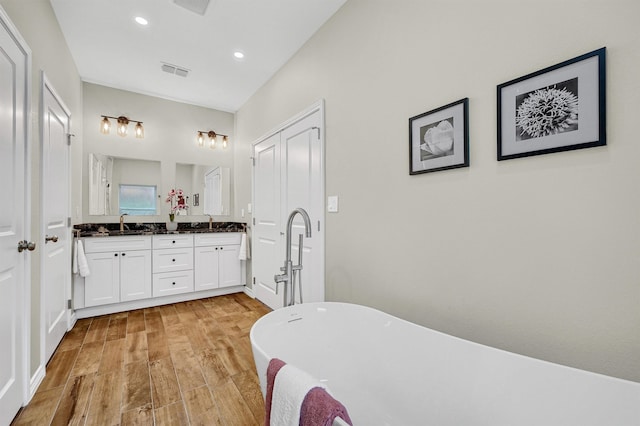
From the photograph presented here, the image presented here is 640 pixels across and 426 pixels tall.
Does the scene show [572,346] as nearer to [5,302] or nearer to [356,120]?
[356,120]

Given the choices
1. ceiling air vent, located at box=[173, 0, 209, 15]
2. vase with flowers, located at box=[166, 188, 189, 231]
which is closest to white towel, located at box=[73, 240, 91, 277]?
vase with flowers, located at box=[166, 188, 189, 231]

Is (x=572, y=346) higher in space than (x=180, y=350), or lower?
higher

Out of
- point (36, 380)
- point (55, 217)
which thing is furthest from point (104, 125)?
point (36, 380)

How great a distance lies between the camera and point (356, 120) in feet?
6.67

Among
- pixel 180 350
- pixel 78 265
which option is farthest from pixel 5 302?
pixel 78 265

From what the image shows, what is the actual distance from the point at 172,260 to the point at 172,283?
0.28 metres

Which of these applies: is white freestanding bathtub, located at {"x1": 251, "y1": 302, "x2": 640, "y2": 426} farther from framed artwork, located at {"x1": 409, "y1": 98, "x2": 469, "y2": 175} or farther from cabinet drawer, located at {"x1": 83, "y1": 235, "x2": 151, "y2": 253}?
cabinet drawer, located at {"x1": 83, "y1": 235, "x2": 151, "y2": 253}

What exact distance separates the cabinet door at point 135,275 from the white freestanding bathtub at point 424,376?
255 cm

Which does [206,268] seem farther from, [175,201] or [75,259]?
[75,259]

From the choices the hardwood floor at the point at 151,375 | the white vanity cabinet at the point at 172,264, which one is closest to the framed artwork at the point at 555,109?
the hardwood floor at the point at 151,375

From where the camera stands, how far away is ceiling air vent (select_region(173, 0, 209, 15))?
2135 millimetres

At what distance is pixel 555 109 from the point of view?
111cm

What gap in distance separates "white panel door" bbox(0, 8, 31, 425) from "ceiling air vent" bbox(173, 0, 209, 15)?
40.8 inches

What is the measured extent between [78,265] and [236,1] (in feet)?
9.45
